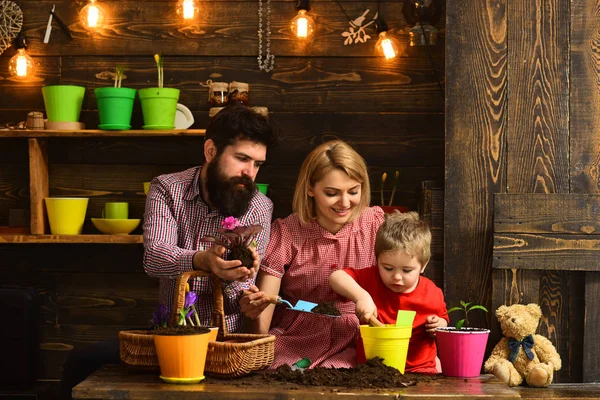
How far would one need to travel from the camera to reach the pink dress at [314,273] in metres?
2.72

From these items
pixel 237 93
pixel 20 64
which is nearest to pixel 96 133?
pixel 20 64

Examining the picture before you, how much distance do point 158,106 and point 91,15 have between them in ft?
1.79

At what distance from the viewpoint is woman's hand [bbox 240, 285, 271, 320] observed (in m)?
2.44

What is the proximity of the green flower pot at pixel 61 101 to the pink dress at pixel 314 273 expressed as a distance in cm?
125

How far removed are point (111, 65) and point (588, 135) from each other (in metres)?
2.16

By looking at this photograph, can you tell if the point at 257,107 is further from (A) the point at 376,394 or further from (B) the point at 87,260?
(A) the point at 376,394

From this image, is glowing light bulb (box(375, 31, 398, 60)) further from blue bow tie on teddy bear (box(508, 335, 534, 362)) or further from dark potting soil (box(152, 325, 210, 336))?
dark potting soil (box(152, 325, 210, 336))

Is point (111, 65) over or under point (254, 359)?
over

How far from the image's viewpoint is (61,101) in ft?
11.6

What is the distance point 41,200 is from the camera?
3.58 metres

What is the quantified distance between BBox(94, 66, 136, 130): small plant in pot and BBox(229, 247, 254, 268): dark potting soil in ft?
4.67

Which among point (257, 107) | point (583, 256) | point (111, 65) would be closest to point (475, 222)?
point (583, 256)

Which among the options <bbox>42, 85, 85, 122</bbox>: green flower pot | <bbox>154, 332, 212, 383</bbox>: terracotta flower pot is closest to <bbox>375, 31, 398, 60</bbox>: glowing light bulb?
<bbox>42, 85, 85, 122</bbox>: green flower pot

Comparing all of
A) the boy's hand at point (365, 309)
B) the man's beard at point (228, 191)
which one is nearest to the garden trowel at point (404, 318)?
the boy's hand at point (365, 309)
